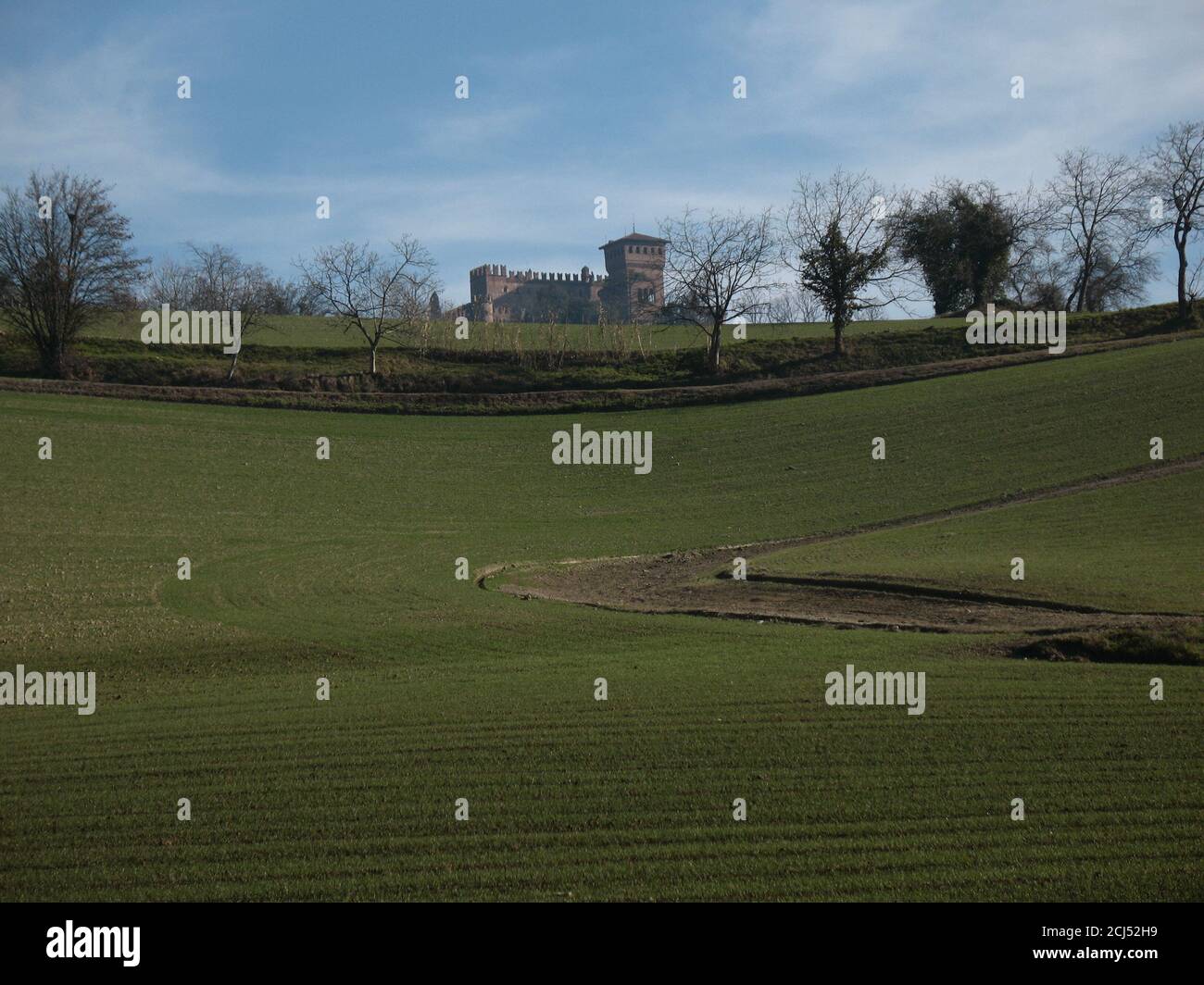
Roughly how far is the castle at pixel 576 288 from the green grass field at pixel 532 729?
94.0 meters

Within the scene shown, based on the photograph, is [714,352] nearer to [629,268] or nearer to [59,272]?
A: [59,272]

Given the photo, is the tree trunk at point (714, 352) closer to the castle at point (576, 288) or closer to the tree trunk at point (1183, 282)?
the tree trunk at point (1183, 282)

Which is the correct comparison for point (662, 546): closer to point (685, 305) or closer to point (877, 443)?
point (877, 443)

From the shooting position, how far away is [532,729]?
1263cm

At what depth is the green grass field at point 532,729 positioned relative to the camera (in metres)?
8.75

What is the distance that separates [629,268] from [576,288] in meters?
12.4

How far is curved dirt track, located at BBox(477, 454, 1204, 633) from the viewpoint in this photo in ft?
65.3

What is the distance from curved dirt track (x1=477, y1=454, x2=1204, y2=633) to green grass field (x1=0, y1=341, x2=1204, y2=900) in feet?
4.45

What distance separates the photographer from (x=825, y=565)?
26.0 meters

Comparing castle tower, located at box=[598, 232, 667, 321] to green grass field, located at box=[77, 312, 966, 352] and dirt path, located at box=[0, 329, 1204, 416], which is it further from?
dirt path, located at box=[0, 329, 1204, 416]

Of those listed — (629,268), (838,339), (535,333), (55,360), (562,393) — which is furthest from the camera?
(629,268)

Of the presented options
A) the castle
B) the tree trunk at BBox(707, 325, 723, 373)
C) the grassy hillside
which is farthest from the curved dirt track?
the castle

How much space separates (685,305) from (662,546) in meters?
35.8

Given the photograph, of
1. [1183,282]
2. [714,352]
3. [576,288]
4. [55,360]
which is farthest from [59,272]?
[576,288]
